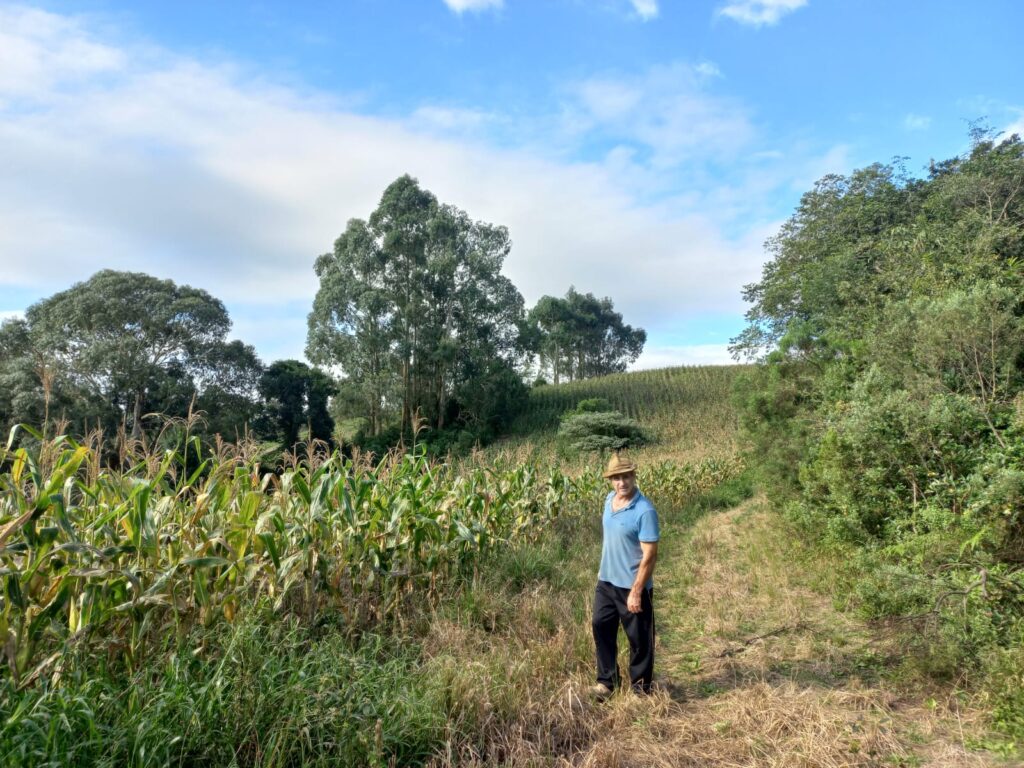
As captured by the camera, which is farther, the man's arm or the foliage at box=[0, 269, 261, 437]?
the foliage at box=[0, 269, 261, 437]

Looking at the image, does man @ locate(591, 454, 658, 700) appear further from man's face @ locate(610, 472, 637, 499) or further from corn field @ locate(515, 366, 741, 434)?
corn field @ locate(515, 366, 741, 434)

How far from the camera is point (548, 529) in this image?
28.1ft

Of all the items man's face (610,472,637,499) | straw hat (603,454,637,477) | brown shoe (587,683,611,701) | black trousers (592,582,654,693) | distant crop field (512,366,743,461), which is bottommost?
brown shoe (587,683,611,701)

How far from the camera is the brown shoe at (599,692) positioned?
12.2ft

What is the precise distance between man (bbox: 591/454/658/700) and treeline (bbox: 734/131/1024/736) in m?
2.06

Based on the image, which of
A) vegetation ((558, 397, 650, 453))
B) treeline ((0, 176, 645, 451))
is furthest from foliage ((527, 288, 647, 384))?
vegetation ((558, 397, 650, 453))

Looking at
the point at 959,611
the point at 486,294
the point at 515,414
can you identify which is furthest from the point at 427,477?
the point at 515,414

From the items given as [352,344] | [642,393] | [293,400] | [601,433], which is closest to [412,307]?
[352,344]

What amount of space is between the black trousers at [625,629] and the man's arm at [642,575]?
63 millimetres

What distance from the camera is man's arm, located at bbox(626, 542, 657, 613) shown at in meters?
3.71

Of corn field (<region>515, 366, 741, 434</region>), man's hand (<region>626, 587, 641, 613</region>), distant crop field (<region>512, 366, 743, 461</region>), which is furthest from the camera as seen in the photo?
corn field (<region>515, 366, 741, 434</region>)

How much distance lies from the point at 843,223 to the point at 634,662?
68.0 ft

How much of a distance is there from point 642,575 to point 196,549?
2.92 m

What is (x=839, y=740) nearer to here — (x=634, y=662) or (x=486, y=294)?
(x=634, y=662)
